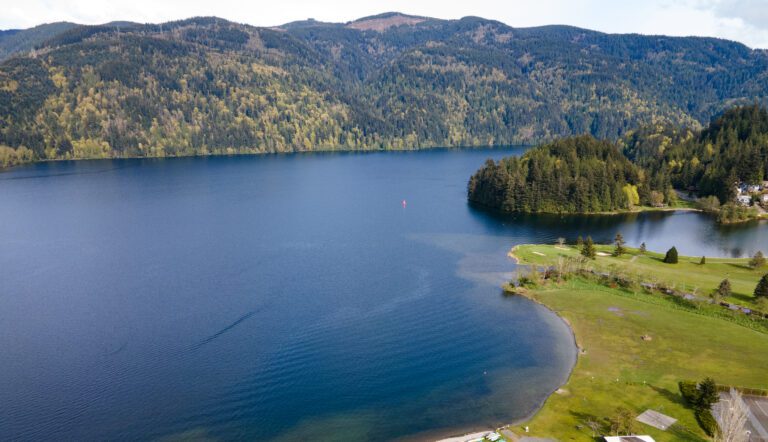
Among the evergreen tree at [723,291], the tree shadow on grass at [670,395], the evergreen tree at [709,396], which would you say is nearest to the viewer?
the evergreen tree at [709,396]

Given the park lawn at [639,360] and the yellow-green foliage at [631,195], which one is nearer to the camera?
the park lawn at [639,360]

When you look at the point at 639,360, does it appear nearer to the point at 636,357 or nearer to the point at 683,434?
the point at 636,357

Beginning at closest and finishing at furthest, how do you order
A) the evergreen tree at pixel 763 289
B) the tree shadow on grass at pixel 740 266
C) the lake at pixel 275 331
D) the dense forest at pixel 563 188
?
1. the lake at pixel 275 331
2. the evergreen tree at pixel 763 289
3. the tree shadow on grass at pixel 740 266
4. the dense forest at pixel 563 188

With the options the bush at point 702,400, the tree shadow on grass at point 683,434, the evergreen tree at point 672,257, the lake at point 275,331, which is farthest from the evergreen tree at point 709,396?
the evergreen tree at point 672,257

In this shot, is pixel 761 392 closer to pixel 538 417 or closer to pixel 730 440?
pixel 730 440

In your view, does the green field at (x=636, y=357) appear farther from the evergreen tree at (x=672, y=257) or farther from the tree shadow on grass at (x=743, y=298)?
the evergreen tree at (x=672, y=257)

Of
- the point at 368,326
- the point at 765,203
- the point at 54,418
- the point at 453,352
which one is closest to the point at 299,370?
the point at 368,326

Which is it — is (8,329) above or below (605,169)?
below
